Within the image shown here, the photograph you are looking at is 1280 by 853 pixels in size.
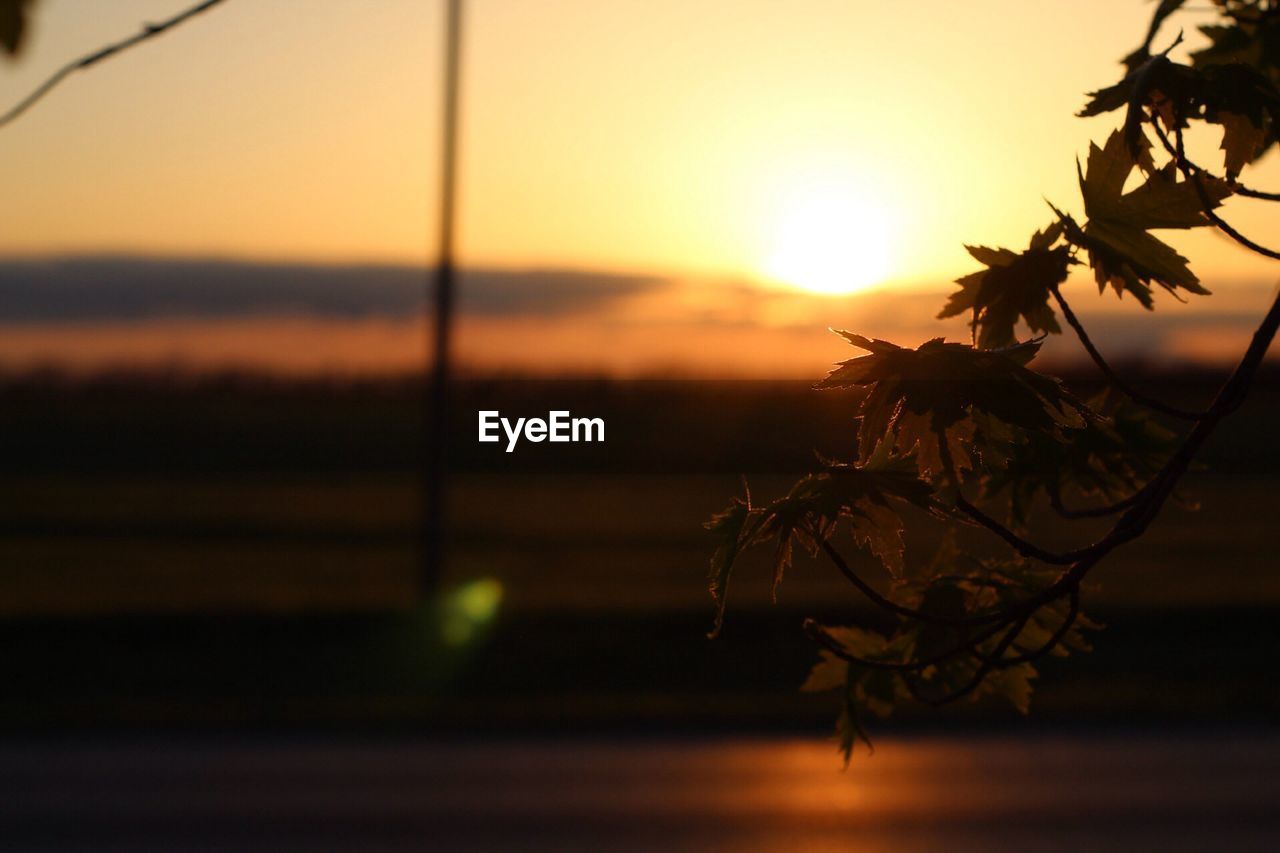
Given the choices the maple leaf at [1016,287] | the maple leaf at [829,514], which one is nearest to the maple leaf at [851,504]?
the maple leaf at [829,514]

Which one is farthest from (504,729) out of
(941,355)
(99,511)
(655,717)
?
(99,511)

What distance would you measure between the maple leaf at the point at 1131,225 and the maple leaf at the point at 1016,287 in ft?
0.14

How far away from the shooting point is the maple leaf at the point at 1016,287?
63.1 inches

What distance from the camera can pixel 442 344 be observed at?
Result: 27.6ft

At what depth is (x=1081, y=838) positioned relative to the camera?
5.73 meters

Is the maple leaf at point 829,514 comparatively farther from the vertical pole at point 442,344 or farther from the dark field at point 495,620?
the vertical pole at point 442,344

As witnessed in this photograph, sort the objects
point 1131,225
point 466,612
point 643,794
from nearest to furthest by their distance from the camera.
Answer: point 1131,225
point 643,794
point 466,612

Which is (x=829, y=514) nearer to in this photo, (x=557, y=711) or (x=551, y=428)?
(x=551, y=428)

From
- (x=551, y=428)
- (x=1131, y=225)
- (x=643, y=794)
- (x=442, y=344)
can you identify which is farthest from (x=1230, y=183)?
(x=442, y=344)

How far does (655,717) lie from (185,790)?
8.01 feet

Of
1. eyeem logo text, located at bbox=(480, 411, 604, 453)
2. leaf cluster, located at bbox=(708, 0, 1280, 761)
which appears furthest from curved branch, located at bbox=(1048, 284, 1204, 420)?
eyeem logo text, located at bbox=(480, 411, 604, 453)

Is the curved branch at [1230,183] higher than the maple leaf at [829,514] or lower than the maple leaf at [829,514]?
higher

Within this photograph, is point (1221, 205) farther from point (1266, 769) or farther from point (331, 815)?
point (1266, 769)

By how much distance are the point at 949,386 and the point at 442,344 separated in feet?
23.3
